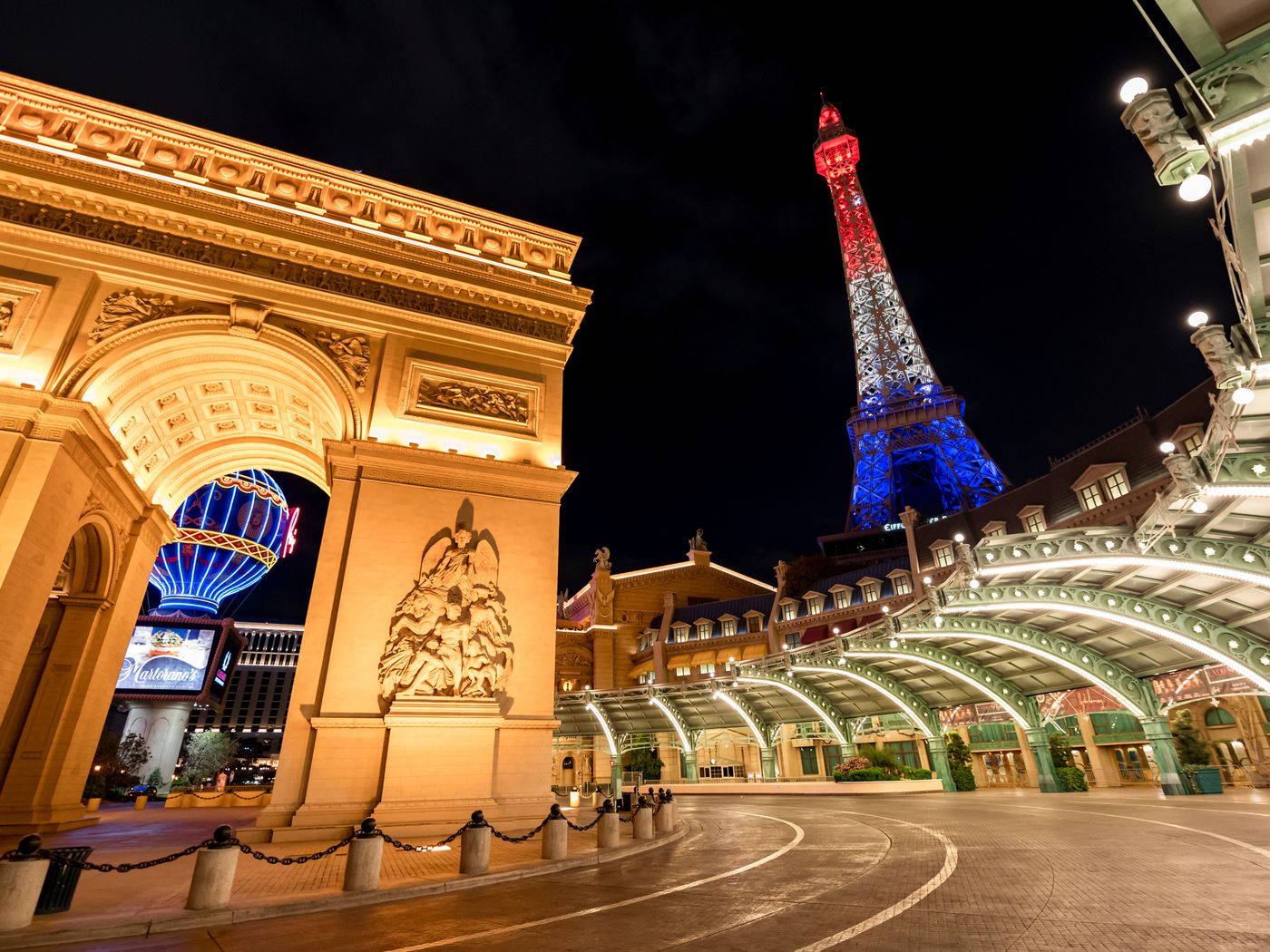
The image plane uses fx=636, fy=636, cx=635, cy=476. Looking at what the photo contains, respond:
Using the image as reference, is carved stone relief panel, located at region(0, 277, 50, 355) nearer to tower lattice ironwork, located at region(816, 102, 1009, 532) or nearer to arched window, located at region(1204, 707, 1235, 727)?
arched window, located at region(1204, 707, 1235, 727)

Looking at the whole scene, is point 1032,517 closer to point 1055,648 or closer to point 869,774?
point 1055,648

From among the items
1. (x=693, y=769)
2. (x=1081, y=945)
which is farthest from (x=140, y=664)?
(x=1081, y=945)

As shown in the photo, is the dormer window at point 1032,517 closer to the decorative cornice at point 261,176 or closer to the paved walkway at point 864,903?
the paved walkway at point 864,903

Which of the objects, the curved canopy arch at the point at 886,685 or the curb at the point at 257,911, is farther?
the curved canopy arch at the point at 886,685

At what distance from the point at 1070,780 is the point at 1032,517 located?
15.2 meters

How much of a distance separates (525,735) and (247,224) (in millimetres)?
16969

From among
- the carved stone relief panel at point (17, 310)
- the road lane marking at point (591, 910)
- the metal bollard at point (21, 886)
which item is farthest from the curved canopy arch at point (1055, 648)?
the carved stone relief panel at point (17, 310)

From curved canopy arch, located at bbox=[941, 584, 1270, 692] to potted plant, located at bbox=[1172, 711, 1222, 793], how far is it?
27.3 ft

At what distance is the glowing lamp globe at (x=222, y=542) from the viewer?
5028cm

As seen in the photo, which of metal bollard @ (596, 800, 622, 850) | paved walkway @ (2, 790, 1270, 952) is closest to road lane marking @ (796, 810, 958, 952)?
paved walkway @ (2, 790, 1270, 952)

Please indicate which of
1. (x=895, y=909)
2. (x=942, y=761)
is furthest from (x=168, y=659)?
(x=895, y=909)

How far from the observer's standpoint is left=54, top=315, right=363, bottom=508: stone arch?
1727 cm

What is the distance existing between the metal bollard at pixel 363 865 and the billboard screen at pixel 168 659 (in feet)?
196

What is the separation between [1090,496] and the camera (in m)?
35.2
